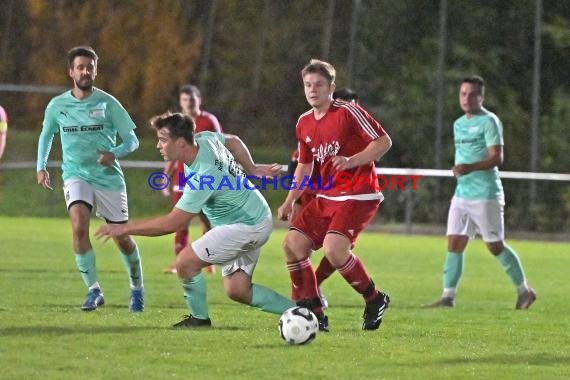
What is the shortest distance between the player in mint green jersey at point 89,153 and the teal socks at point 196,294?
1334 mm

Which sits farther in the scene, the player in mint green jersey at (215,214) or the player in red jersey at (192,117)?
the player in red jersey at (192,117)

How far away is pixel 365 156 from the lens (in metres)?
8.84

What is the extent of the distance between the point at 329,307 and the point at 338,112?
2.55 meters

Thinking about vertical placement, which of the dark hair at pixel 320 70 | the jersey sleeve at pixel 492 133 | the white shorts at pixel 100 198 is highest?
the dark hair at pixel 320 70

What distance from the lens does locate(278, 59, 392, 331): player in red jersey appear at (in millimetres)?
8969

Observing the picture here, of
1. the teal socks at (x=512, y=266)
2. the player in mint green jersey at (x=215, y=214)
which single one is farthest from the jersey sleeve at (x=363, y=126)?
the teal socks at (x=512, y=266)

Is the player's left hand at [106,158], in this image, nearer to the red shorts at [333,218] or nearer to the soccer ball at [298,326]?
the red shorts at [333,218]

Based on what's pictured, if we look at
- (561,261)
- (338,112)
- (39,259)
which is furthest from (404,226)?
(338,112)

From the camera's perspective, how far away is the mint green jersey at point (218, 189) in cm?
834

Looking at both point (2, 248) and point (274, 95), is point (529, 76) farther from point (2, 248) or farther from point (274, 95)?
point (2, 248)

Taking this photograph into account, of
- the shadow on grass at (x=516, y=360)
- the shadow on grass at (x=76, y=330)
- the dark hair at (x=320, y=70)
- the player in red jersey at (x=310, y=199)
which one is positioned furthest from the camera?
the player in red jersey at (x=310, y=199)

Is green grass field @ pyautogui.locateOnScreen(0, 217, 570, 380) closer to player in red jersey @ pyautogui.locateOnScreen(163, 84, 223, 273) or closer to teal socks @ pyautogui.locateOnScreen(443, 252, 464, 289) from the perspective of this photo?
teal socks @ pyautogui.locateOnScreen(443, 252, 464, 289)

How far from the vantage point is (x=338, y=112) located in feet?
29.7

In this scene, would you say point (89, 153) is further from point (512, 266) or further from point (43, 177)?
point (512, 266)
